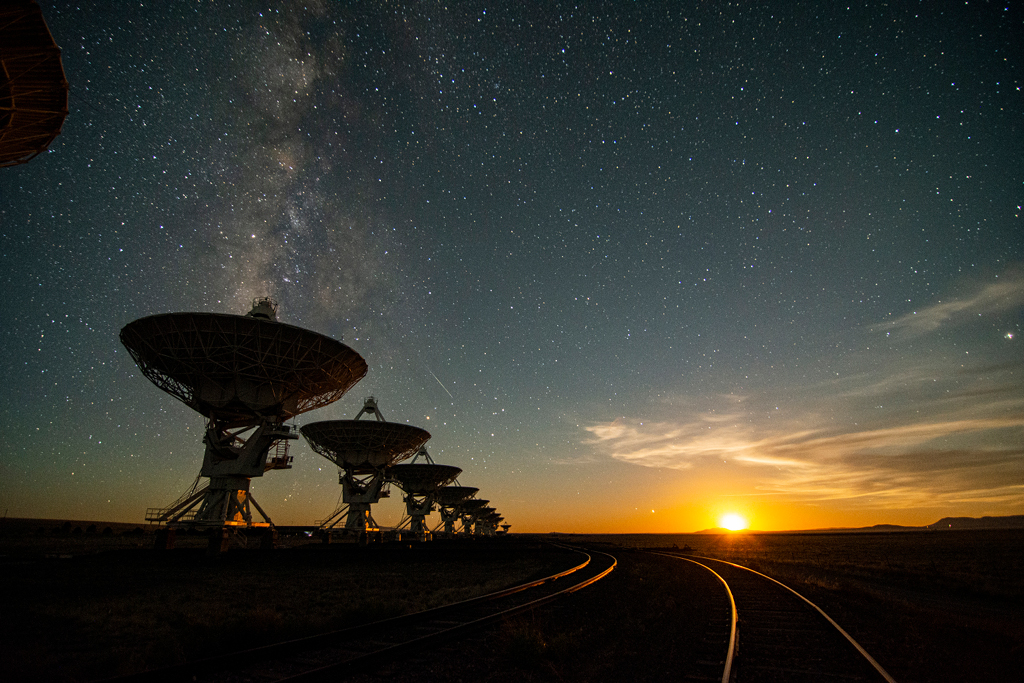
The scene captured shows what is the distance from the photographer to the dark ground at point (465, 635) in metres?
6.53

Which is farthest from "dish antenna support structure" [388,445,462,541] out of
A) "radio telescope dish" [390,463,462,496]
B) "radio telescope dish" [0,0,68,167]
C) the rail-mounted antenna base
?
"radio telescope dish" [0,0,68,167]

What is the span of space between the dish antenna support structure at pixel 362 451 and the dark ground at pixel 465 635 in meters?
19.2

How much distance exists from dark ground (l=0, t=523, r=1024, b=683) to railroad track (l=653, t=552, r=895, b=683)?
313 mm

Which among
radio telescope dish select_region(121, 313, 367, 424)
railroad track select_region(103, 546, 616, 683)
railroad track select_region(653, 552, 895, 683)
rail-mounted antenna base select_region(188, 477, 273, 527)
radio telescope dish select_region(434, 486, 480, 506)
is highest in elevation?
radio telescope dish select_region(121, 313, 367, 424)

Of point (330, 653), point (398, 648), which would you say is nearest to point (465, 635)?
point (398, 648)

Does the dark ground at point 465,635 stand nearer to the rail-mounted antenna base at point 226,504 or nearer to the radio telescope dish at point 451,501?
the rail-mounted antenna base at point 226,504

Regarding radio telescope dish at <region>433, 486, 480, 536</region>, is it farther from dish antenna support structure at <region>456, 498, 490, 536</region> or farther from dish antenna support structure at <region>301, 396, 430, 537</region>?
dish antenna support structure at <region>301, 396, 430, 537</region>

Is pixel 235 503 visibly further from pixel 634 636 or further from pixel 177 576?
pixel 634 636

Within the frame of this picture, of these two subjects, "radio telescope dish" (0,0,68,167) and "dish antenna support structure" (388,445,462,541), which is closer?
"radio telescope dish" (0,0,68,167)

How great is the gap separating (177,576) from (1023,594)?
28368mm

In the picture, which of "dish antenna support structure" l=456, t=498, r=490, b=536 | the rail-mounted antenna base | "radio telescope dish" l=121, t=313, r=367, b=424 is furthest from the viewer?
"dish antenna support structure" l=456, t=498, r=490, b=536

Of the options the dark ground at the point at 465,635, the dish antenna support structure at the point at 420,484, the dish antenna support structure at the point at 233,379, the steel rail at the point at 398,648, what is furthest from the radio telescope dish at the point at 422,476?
the steel rail at the point at 398,648

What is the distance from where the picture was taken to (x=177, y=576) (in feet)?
56.7

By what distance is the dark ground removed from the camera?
653 centimetres
